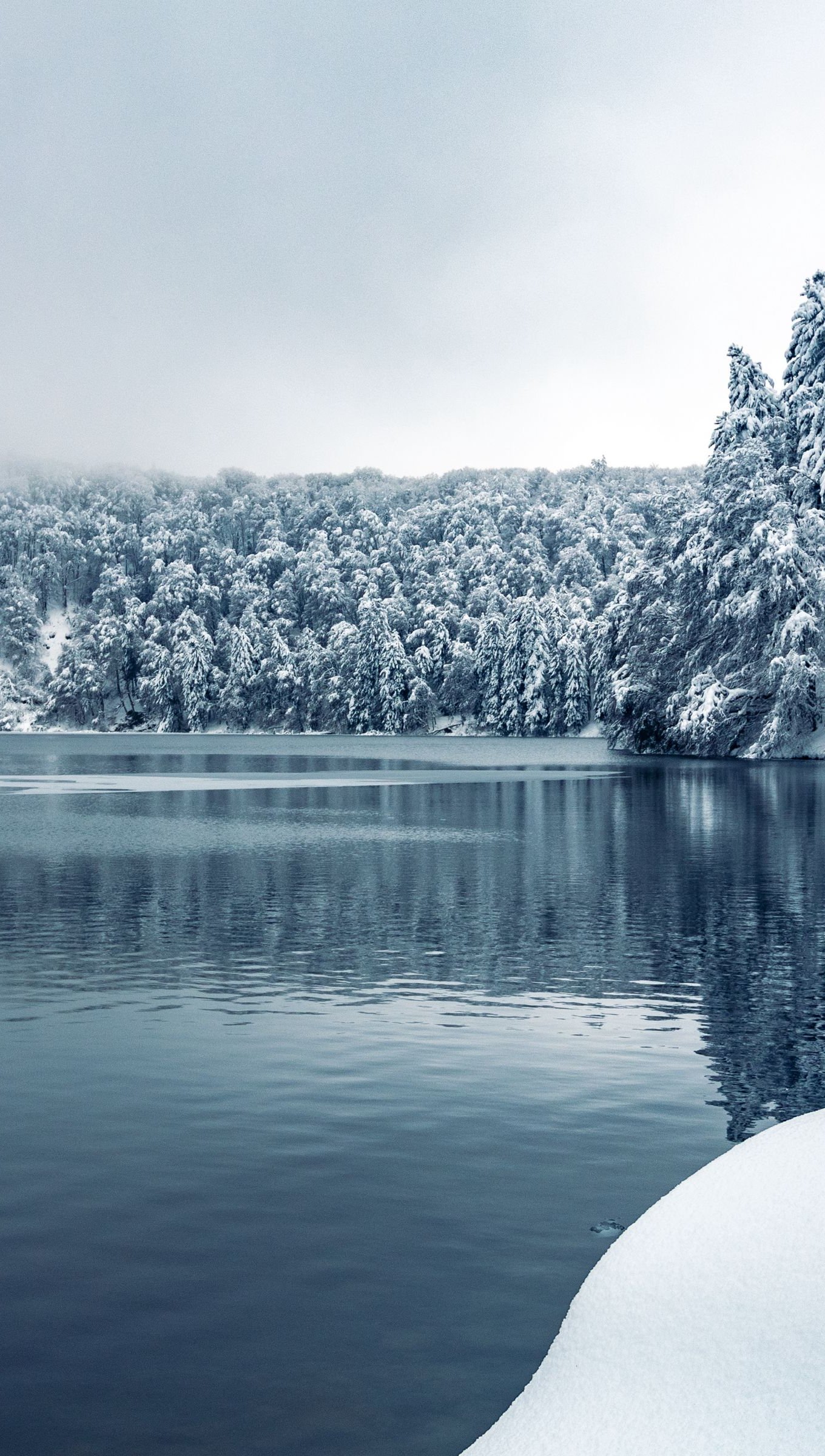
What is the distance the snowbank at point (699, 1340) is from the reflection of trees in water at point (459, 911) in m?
3.26

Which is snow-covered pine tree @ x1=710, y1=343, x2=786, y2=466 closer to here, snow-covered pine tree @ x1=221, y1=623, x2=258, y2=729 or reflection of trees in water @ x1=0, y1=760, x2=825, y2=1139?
reflection of trees in water @ x1=0, y1=760, x2=825, y2=1139

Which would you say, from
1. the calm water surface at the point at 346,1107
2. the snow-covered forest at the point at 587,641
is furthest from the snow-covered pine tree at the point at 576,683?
the calm water surface at the point at 346,1107

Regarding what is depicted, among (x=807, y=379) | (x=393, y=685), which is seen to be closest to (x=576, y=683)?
(x=393, y=685)

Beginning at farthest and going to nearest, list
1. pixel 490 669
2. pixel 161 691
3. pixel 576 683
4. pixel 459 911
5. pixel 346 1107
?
pixel 161 691 → pixel 490 669 → pixel 576 683 → pixel 459 911 → pixel 346 1107

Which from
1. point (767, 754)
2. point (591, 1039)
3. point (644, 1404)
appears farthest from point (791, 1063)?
point (767, 754)

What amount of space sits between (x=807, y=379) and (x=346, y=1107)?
82.0 m

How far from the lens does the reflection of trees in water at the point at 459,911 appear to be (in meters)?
17.1

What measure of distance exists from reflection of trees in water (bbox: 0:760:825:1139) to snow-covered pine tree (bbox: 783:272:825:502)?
43.3 m

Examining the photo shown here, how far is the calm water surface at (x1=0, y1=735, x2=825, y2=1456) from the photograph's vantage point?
7164 mm

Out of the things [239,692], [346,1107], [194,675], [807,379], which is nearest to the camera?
[346,1107]

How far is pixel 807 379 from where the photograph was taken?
8606 cm

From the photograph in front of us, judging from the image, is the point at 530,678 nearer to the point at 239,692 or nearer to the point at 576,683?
the point at 576,683

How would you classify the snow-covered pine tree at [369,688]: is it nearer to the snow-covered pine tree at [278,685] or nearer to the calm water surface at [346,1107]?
the snow-covered pine tree at [278,685]

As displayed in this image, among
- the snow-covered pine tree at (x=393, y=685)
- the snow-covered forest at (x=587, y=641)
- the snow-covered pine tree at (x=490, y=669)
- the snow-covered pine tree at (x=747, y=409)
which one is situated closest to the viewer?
the snow-covered forest at (x=587, y=641)
